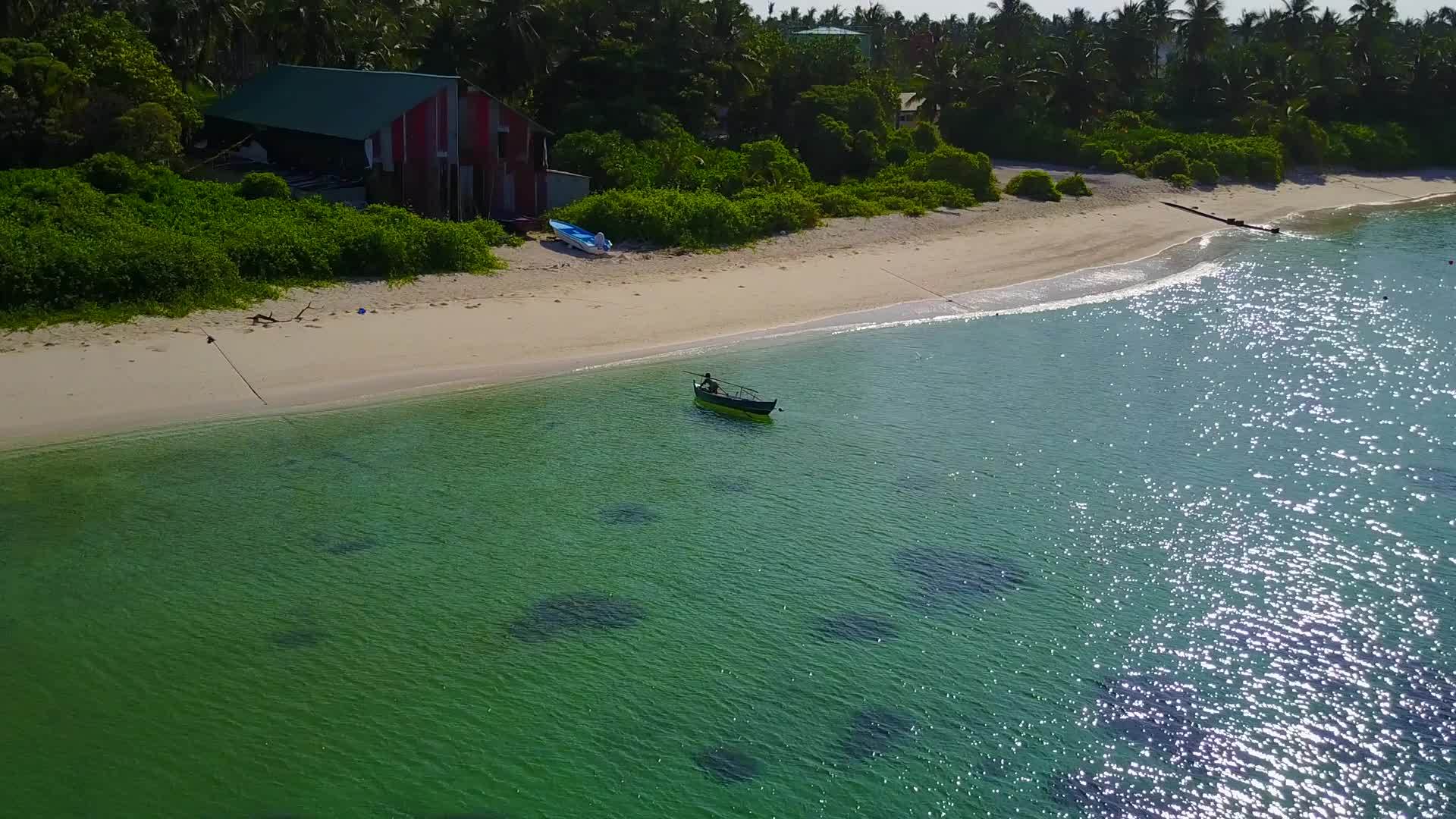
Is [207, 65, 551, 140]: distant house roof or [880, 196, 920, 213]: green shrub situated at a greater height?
[207, 65, 551, 140]: distant house roof

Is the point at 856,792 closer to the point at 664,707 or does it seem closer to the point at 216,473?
the point at 664,707

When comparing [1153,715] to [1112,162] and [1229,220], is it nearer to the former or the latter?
[1229,220]

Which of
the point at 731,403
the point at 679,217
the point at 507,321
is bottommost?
the point at 731,403

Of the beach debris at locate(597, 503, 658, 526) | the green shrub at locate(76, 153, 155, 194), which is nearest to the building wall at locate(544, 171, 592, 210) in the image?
the green shrub at locate(76, 153, 155, 194)

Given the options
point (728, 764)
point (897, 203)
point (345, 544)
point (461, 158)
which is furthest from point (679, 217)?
point (728, 764)

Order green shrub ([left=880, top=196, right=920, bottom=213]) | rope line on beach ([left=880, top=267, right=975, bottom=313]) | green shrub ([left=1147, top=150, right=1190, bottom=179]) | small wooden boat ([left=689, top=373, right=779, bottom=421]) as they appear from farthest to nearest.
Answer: green shrub ([left=1147, top=150, right=1190, bottom=179])
green shrub ([left=880, top=196, right=920, bottom=213])
rope line on beach ([left=880, top=267, right=975, bottom=313])
small wooden boat ([left=689, top=373, right=779, bottom=421])

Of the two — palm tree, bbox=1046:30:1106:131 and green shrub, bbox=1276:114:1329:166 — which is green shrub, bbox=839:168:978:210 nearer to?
palm tree, bbox=1046:30:1106:131

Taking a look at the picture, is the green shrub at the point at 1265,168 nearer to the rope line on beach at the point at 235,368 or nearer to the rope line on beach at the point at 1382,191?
the rope line on beach at the point at 1382,191
